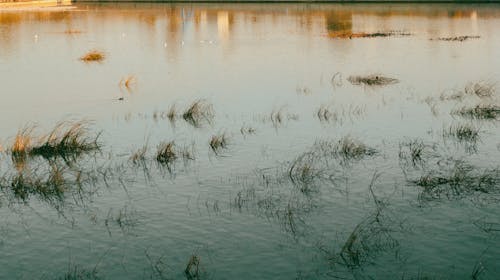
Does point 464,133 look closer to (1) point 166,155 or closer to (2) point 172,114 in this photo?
(1) point 166,155

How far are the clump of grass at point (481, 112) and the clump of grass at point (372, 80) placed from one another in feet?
33.6

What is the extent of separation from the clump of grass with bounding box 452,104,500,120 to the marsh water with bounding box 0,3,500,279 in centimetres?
14

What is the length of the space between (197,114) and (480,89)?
1520cm

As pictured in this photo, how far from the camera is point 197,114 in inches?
1300

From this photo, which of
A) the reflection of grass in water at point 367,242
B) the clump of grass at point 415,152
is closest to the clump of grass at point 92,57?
the clump of grass at point 415,152

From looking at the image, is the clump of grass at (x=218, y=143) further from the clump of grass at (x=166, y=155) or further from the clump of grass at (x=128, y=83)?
the clump of grass at (x=128, y=83)

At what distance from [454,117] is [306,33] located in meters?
48.1

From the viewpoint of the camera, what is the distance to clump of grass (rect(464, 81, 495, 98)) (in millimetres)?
37375

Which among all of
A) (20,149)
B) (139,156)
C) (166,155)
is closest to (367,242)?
(166,155)

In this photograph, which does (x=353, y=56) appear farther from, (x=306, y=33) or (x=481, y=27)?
(x=481, y=27)

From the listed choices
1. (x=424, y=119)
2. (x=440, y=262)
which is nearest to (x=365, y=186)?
(x=440, y=262)

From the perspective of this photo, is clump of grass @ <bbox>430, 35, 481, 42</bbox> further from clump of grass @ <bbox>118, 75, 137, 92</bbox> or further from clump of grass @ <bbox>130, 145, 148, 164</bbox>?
clump of grass @ <bbox>130, 145, 148, 164</bbox>

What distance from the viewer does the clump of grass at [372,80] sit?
42781mm

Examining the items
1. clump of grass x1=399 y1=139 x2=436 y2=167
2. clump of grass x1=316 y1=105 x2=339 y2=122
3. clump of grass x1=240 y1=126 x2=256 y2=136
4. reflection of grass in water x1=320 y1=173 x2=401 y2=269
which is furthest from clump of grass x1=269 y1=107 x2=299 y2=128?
reflection of grass in water x1=320 y1=173 x2=401 y2=269
